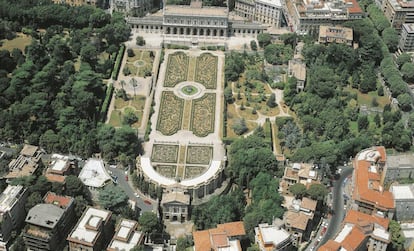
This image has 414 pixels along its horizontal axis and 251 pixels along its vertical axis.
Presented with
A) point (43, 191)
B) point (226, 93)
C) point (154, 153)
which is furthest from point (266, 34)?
point (43, 191)

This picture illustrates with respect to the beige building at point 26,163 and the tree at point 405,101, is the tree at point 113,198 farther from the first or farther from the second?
the tree at point 405,101

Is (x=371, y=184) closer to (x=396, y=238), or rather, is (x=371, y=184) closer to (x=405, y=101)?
(x=396, y=238)

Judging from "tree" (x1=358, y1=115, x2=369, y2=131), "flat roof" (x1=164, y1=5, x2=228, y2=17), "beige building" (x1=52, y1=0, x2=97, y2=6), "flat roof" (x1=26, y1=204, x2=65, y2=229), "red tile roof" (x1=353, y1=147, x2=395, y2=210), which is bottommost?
A: "flat roof" (x1=26, y1=204, x2=65, y2=229)

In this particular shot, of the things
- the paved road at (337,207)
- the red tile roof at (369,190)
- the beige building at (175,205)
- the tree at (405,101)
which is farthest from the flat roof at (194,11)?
the beige building at (175,205)

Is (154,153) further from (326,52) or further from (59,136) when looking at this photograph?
(326,52)

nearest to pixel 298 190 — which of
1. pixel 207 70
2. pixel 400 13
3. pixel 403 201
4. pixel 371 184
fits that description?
pixel 371 184

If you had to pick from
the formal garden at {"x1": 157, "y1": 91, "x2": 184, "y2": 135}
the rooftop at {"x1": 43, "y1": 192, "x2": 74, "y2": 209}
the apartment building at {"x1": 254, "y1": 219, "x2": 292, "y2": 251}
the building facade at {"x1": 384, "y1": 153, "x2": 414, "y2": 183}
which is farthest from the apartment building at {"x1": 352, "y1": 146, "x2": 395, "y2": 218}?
the rooftop at {"x1": 43, "y1": 192, "x2": 74, "y2": 209}

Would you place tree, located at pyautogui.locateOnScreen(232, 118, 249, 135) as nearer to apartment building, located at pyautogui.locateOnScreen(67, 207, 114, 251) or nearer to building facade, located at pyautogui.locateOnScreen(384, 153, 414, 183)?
building facade, located at pyautogui.locateOnScreen(384, 153, 414, 183)
